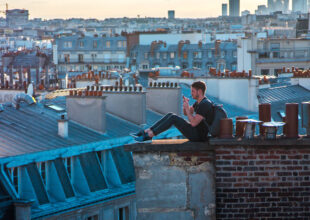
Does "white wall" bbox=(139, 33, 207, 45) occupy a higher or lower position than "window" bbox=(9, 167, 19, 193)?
higher

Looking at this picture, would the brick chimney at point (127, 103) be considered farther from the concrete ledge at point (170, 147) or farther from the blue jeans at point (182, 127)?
the concrete ledge at point (170, 147)

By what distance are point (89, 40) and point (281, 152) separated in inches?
3405

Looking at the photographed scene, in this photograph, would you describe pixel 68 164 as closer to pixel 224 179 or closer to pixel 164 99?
pixel 164 99

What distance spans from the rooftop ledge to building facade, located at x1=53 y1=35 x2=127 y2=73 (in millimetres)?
83340

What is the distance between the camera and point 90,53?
309 ft

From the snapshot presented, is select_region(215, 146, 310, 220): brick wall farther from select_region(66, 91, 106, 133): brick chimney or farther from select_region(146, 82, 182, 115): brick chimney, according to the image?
select_region(146, 82, 182, 115): brick chimney

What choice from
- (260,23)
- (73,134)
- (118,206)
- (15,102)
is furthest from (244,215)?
(260,23)

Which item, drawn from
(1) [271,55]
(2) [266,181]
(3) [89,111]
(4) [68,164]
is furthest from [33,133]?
(1) [271,55]

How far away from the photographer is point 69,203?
19938mm

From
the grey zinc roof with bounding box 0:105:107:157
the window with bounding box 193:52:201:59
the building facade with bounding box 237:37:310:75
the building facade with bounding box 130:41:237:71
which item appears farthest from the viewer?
the window with bounding box 193:52:201:59

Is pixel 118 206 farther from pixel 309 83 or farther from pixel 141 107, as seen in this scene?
pixel 309 83

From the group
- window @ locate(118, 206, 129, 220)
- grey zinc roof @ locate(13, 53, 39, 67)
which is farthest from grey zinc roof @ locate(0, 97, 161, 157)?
grey zinc roof @ locate(13, 53, 39, 67)

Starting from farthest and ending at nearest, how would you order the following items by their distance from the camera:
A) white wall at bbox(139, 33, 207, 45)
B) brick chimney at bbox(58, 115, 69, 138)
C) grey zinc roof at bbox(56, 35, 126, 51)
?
grey zinc roof at bbox(56, 35, 126, 51) < white wall at bbox(139, 33, 207, 45) < brick chimney at bbox(58, 115, 69, 138)

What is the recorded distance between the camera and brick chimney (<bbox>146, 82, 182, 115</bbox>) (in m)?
28.4
